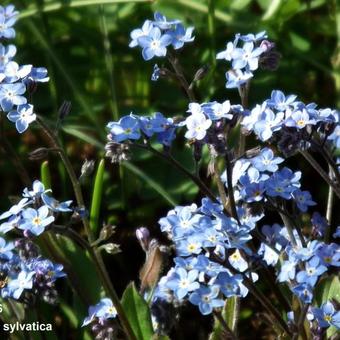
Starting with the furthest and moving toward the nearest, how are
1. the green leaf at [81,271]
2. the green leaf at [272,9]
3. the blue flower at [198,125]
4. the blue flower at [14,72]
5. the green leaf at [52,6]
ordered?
the green leaf at [272,9], the green leaf at [52,6], the green leaf at [81,271], the blue flower at [14,72], the blue flower at [198,125]

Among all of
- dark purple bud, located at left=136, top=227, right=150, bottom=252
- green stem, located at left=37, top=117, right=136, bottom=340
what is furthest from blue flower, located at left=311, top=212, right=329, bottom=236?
green stem, located at left=37, top=117, right=136, bottom=340

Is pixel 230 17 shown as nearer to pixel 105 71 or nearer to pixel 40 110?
pixel 105 71

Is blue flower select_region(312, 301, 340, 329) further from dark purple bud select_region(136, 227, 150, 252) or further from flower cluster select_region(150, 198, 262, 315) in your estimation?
dark purple bud select_region(136, 227, 150, 252)

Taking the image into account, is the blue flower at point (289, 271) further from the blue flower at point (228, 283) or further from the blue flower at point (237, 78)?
the blue flower at point (237, 78)

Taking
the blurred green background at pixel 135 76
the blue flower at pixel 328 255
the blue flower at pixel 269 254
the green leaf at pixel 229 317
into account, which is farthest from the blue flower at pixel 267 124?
the blurred green background at pixel 135 76

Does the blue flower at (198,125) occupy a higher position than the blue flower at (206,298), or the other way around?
the blue flower at (198,125)

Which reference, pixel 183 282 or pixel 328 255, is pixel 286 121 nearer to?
pixel 328 255
